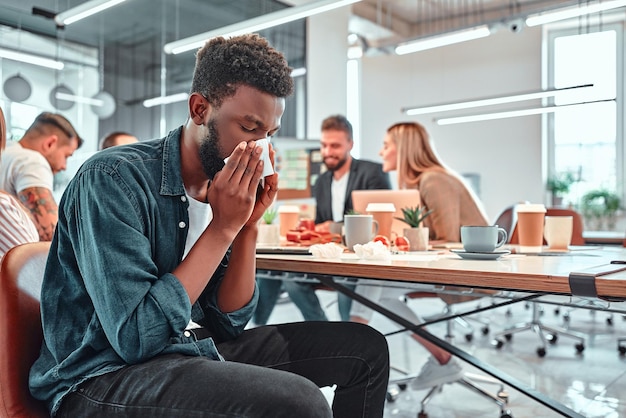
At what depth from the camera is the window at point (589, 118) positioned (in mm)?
7723

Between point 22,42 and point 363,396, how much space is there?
4901 mm

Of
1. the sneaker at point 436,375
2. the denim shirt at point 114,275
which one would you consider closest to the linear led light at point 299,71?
the sneaker at point 436,375

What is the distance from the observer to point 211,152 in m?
1.16

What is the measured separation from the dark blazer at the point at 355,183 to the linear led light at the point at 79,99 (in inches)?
105

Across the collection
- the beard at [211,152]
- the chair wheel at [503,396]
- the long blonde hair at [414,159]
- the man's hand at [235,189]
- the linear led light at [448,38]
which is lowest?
the chair wheel at [503,396]

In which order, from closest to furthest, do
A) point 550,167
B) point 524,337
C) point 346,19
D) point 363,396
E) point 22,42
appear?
point 363,396 → point 524,337 → point 22,42 → point 346,19 → point 550,167

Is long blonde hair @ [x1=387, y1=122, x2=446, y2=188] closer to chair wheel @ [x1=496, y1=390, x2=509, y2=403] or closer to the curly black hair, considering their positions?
chair wheel @ [x1=496, y1=390, x2=509, y2=403]

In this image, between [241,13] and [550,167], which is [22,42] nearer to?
[241,13]

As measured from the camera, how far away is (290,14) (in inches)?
171

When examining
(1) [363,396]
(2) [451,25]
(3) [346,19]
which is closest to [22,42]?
(3) [346,19]

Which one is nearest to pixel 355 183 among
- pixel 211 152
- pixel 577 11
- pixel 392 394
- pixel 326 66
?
pixel 392 394

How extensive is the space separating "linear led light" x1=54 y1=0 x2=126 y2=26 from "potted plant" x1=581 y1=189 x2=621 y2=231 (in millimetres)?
6038

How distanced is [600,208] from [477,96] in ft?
7.45

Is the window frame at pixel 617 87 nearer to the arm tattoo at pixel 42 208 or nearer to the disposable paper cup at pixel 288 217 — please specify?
the disposable paper cup at pixel 288 217
